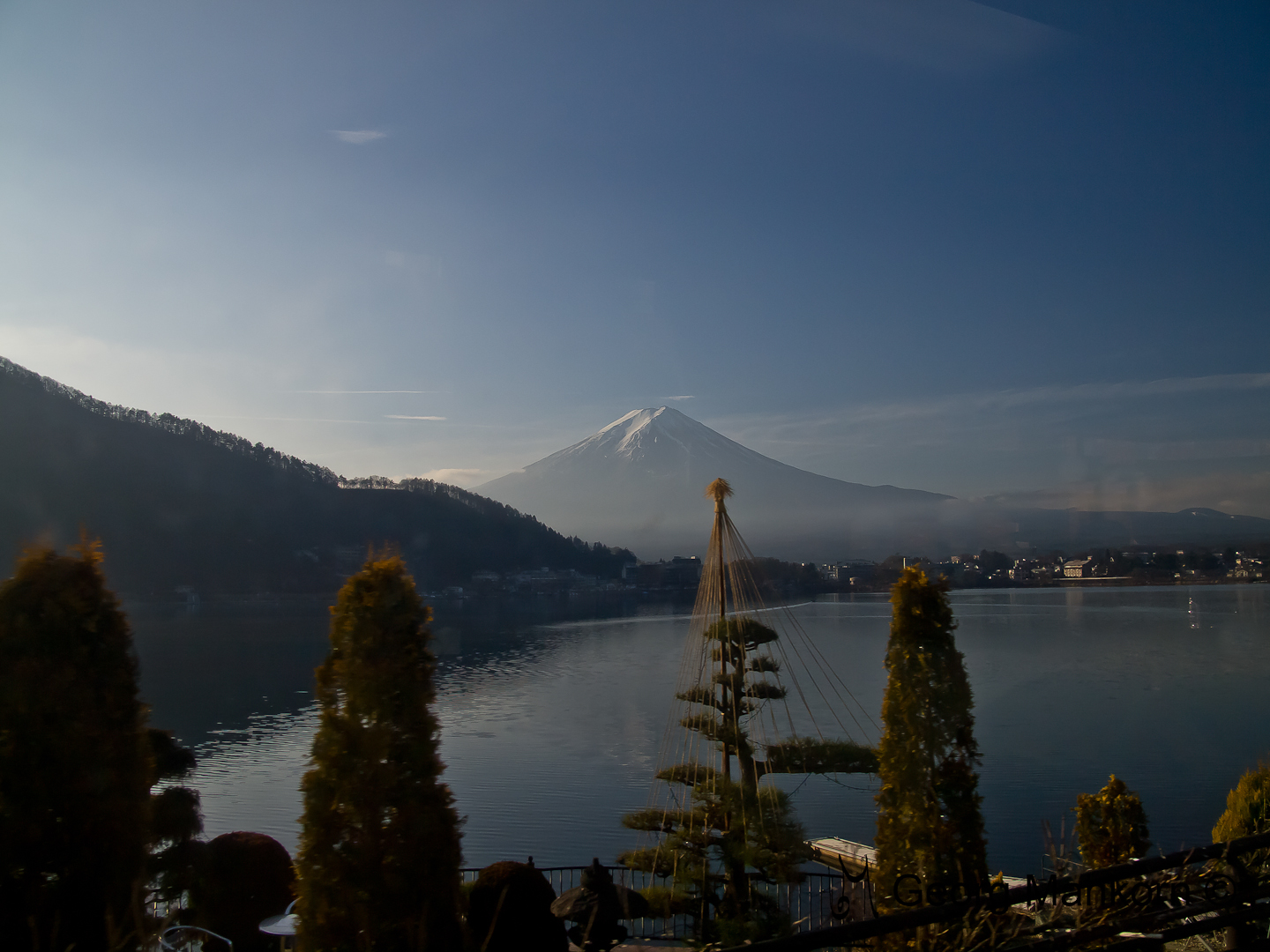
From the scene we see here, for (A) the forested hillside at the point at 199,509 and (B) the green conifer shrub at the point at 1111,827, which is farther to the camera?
(A) the forested hillside at the point at 199,509

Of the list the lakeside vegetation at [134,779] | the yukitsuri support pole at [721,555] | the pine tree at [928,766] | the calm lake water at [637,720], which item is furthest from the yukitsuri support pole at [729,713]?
the lakeside vegetation at [134,779]

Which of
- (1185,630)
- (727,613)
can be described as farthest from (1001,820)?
(1185,630)

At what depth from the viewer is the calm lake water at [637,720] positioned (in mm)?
14656

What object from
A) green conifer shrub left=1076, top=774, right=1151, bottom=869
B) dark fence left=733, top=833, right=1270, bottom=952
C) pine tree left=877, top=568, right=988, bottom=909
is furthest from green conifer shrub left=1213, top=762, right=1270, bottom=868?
pine tree left=877, top=568, right=988, bottom=909

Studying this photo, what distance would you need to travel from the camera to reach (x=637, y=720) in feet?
73.4

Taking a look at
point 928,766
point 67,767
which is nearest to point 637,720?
point 928,766

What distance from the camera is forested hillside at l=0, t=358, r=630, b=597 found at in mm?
44812

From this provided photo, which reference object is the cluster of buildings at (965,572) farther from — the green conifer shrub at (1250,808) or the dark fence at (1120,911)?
the dark fence at (1120,911)

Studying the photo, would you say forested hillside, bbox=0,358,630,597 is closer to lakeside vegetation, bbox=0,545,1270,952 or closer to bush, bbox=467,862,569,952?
bush, bbox=467,862,569,952

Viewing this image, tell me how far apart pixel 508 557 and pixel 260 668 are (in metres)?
36.6

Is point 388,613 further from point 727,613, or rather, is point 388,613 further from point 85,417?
point 85,417

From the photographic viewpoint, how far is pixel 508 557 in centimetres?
6775

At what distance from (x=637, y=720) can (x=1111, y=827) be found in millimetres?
17086

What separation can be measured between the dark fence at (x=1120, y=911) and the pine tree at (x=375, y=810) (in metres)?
1.27
